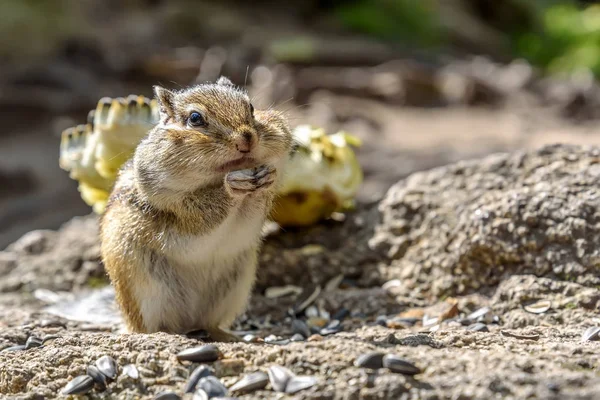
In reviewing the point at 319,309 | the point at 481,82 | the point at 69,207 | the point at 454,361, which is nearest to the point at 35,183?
the point at 69,207

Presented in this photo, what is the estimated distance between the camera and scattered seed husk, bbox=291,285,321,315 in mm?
4766

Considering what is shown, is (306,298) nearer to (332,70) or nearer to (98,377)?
(98,377)

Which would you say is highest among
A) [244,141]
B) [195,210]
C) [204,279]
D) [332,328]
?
[244,141]

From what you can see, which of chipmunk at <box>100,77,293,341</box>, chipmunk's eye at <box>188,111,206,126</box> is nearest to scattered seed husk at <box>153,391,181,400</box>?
chipmunk at <box>100,77,293,341</box>

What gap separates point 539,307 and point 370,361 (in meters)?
1.49

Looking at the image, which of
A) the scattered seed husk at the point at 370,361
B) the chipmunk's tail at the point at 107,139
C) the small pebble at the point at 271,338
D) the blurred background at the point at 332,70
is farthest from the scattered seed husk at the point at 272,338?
the blurred background at the point at 332,70

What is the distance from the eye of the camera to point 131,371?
326 cm

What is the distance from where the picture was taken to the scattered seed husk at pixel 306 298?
477cm

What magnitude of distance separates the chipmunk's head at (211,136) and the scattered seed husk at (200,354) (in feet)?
2.75

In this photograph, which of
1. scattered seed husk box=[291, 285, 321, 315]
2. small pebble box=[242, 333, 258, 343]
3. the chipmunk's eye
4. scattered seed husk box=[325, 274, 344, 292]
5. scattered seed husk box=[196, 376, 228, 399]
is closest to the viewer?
scattered seed husk box=[196, 376, 228, 399]

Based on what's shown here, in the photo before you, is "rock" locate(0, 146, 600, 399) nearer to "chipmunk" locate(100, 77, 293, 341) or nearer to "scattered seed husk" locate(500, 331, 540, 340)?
"scattered seed husk" locate(500, 331, 540, 340)

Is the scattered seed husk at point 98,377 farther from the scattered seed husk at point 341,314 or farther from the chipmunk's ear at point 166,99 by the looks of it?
the scattered seed husk at point 341,314

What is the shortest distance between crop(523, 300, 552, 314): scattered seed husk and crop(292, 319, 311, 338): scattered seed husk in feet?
3.68

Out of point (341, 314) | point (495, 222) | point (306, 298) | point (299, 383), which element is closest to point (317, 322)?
point (341, 314)
